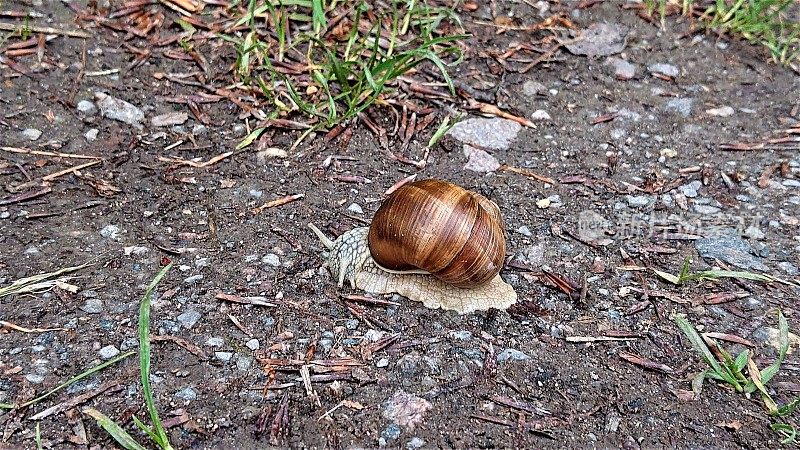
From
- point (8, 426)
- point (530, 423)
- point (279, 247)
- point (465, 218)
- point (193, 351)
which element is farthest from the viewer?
point (279, 247)

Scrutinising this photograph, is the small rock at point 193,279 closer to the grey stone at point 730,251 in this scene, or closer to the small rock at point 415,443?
the small rock at point 415,443

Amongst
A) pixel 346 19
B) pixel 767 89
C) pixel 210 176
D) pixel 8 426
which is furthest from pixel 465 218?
pixel 767 89

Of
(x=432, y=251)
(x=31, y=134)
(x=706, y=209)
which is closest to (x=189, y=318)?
(x=432, y=251)

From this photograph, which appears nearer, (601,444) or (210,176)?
(601,444)

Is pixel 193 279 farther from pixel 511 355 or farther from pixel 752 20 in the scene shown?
pixel 752 20

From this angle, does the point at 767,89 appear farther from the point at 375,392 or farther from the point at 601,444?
the point at 375,392

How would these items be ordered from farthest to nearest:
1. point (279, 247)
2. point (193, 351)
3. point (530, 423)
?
point (279, 247), point (193, 351), point (530, 423)

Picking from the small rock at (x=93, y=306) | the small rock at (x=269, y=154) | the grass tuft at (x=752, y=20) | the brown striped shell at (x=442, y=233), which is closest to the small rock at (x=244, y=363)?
the small rock at (x=93, y=306)
